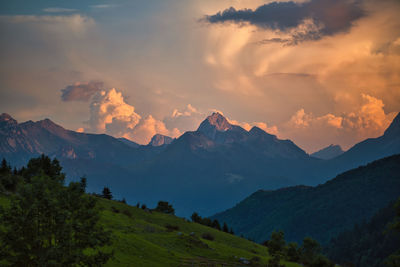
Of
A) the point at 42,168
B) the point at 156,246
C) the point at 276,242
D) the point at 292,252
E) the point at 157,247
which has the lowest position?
the point at 292,252

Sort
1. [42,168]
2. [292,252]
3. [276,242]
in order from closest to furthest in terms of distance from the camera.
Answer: [276,242] < [292,252] < [42,168]

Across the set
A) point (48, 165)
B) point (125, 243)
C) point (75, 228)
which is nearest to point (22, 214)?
point (75, 228)

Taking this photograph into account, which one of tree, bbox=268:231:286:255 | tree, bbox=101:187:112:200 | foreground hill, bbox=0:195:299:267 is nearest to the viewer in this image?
foreground hill, bbox=0:195:299:267

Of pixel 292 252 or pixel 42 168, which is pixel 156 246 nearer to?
pixel 292 252

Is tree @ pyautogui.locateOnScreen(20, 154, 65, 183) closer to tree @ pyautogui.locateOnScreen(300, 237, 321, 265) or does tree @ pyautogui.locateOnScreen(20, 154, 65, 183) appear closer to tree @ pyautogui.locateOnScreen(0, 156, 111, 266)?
tree @ pyautogui.locateOnScreen(300, 237, 321, 265)

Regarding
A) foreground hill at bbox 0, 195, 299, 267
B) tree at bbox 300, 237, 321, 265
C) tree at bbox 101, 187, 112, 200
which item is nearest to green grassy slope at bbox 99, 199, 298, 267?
foreground hill at bbox 0, 195, 299, 267

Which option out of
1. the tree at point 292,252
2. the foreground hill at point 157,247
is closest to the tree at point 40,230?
the foreground hill at point 157,247

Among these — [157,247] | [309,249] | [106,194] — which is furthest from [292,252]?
[106,194]

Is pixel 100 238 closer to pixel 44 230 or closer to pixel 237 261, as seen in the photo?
pixel 44 230

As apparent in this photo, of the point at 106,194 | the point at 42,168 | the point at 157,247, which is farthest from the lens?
the point at 106,194

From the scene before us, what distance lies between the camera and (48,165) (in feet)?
375

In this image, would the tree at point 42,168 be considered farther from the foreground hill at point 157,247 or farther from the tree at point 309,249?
the tree at point 309,249

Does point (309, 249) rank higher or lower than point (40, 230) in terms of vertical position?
lower

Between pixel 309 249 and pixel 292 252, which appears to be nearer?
pixel 292 252
